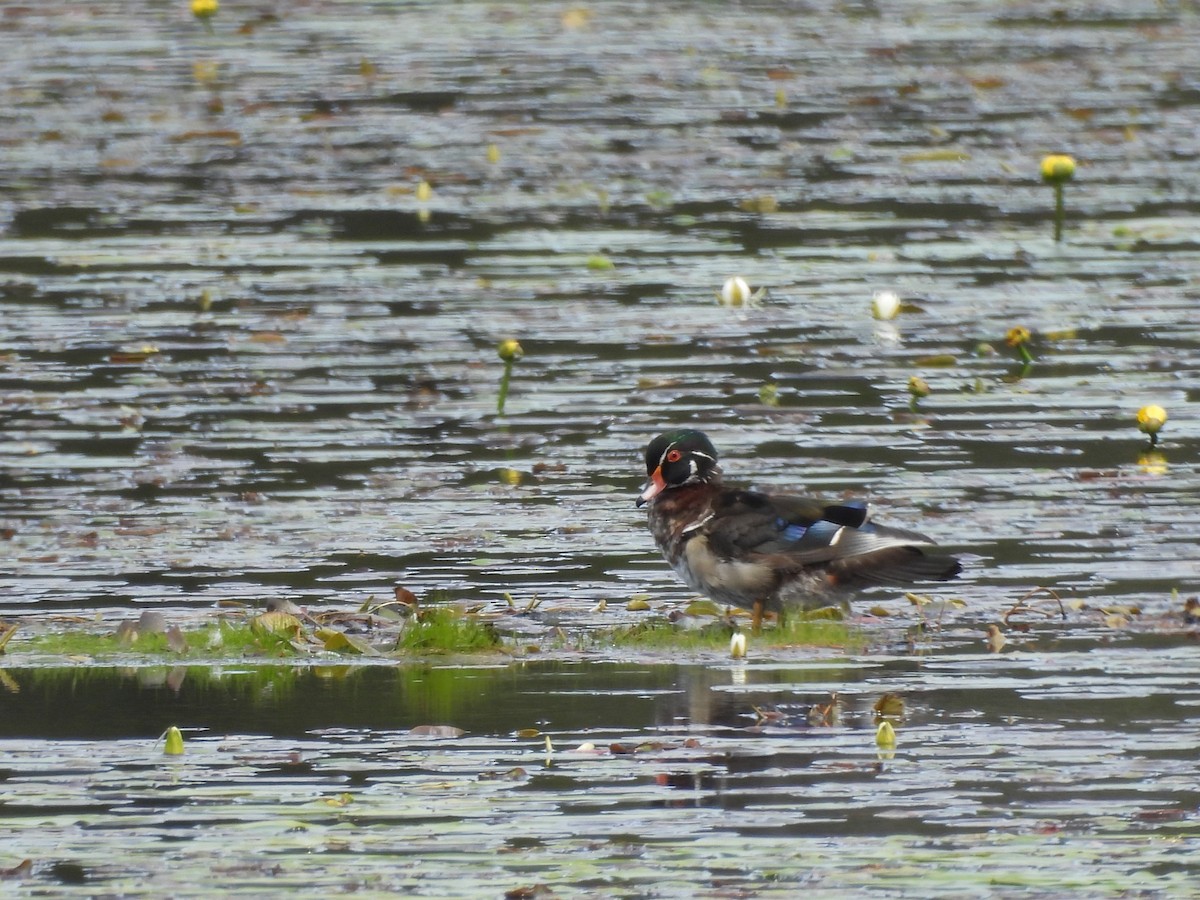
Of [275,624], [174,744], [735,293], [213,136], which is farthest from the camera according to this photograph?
[213,136]

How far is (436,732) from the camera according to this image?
7.45 m

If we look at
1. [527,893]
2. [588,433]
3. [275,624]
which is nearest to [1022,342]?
[588,433]

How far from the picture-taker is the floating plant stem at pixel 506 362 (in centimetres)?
1180

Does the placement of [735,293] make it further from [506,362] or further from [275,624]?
[275,624]

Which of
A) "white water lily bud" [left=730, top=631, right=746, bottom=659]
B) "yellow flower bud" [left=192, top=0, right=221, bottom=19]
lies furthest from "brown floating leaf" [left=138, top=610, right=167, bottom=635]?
"yellow flower bud" [left=192, top=0, right=221, bottom=19]

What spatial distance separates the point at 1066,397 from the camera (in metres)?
12.7

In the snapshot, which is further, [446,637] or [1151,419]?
[1151,419]

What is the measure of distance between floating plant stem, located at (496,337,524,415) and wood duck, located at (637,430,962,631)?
2.58 meters

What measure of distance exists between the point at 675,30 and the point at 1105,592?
716 inches

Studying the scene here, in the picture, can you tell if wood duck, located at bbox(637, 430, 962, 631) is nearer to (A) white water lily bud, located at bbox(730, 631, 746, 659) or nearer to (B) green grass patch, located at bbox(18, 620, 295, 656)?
(A) white water lily bud, located at bbox(730, 631, 746, 659)

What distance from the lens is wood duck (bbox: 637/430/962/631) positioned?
899 centimetres

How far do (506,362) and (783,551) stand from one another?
3351 millimetres

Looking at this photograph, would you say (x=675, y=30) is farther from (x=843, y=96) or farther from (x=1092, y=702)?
(x=1092, y=702)

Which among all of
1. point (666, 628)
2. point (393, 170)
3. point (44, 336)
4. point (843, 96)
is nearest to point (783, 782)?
point (666, 628)
